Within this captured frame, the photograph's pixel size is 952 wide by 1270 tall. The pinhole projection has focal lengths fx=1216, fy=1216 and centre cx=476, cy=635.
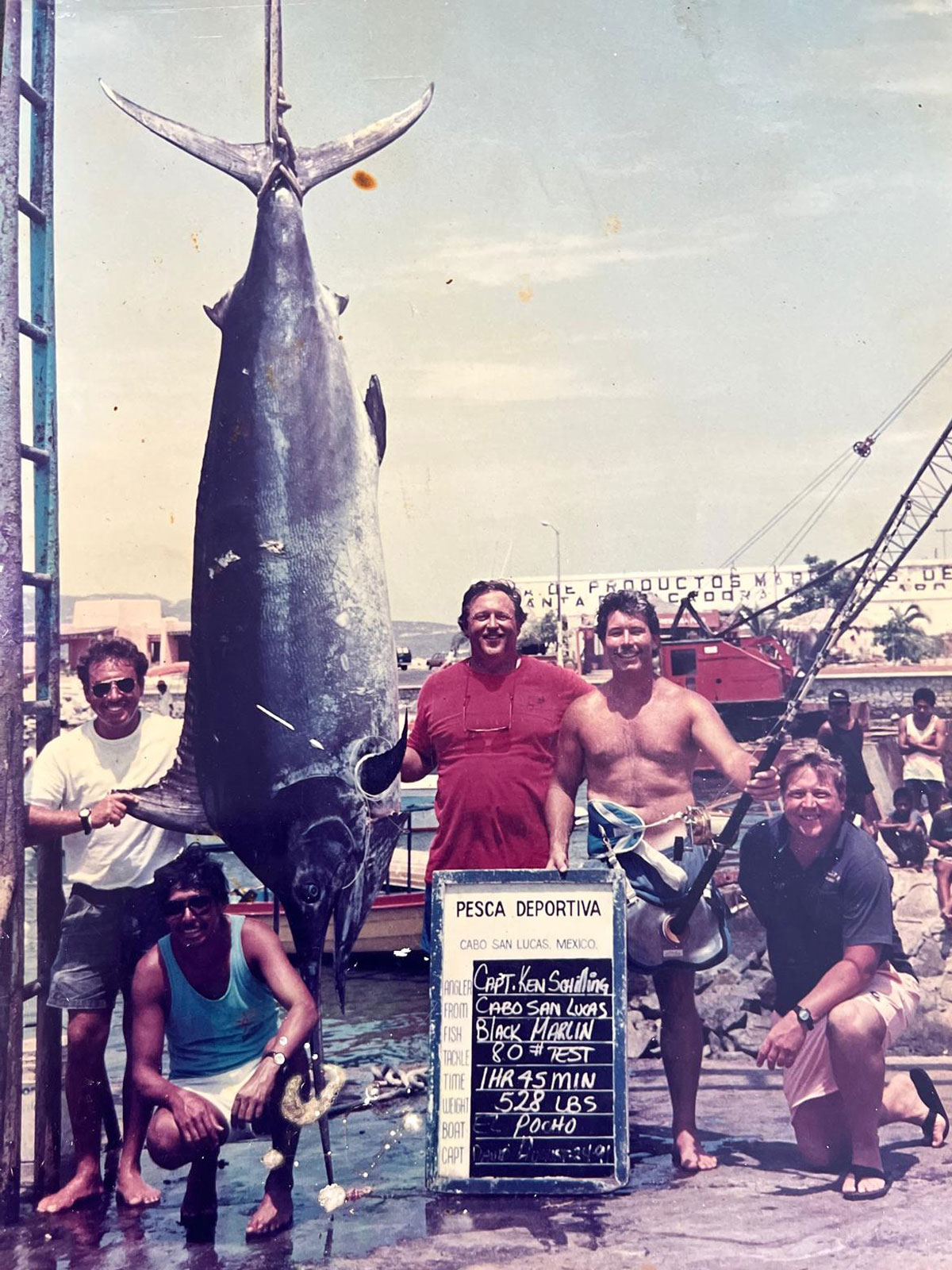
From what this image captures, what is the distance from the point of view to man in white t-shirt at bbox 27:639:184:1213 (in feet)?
12.2

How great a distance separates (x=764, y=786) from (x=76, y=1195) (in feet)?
7.78

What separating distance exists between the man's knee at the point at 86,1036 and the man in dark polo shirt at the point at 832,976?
2.00 meters

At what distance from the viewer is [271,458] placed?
381 cm

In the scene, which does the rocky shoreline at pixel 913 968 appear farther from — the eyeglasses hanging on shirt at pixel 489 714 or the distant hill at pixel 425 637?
the distant hill at pixel 425 637

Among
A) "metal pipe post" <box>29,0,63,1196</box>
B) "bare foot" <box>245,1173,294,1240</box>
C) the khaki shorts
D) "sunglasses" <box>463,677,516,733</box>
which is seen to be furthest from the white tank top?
"metal pipe post" <box>29,0,63,1196</box>

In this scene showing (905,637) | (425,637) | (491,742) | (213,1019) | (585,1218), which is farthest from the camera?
(905,637)

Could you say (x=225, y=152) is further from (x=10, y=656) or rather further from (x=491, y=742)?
(x=491, y=742)

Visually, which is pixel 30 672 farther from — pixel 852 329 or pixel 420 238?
pixel 852 329

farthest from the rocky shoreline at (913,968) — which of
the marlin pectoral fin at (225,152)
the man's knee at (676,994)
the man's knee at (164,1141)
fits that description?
the marlin pectoral fin at (225,152)

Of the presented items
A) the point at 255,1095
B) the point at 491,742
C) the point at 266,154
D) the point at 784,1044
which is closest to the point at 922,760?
the point at 784,1044

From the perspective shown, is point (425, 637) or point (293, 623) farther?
point (425, 637)

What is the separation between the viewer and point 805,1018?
357 cm

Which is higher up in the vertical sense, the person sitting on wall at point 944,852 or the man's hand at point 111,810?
the man's hand at point 111,810

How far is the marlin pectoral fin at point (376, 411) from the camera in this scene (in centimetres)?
390
